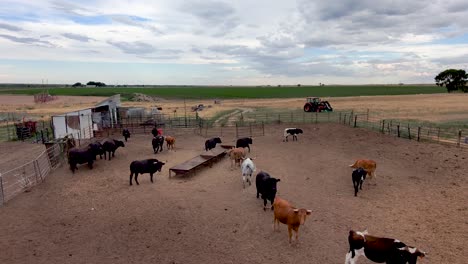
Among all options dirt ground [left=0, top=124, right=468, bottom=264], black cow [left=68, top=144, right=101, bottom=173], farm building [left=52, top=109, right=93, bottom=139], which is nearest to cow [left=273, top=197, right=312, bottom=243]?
dirt ground [left=0, top=124, right=468, bottom=264]

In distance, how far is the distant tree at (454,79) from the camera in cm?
7481

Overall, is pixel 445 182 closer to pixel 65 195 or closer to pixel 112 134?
pixel 65 195

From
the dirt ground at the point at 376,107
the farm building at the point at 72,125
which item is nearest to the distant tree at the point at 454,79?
the dirt ground at the point at 376,107

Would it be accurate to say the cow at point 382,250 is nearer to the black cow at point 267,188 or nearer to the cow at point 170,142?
the black cow at point 267,188

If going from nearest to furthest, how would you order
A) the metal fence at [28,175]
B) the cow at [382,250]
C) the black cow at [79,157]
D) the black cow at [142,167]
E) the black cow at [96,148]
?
the cow at [382,250] < the metal fence at [28,175] < the black cow at [142,167] < the black cow at [79,157] < the black cow at [96,148]

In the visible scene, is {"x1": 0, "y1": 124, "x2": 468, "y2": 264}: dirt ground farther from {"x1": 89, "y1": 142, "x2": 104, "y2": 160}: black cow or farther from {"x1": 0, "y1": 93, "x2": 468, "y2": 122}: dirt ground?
{"x1": 0, "y1": 93, "x2": 468, "y2": 122}: dirt ground

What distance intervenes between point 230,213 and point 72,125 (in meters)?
18.3

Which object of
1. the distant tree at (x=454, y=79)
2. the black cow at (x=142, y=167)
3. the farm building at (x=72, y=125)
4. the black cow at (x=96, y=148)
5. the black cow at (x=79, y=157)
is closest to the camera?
the black cow at (x=142, y=167)

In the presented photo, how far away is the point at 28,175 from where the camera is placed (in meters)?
16.1

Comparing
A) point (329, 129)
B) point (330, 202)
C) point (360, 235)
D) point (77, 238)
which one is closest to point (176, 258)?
point (77, 238)

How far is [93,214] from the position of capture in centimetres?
1115

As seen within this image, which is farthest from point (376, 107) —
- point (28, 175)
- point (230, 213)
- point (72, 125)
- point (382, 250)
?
point (382, 250)

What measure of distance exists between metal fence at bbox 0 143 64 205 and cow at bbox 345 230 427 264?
38.3 feet

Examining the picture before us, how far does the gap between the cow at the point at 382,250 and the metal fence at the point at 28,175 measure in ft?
38.3
